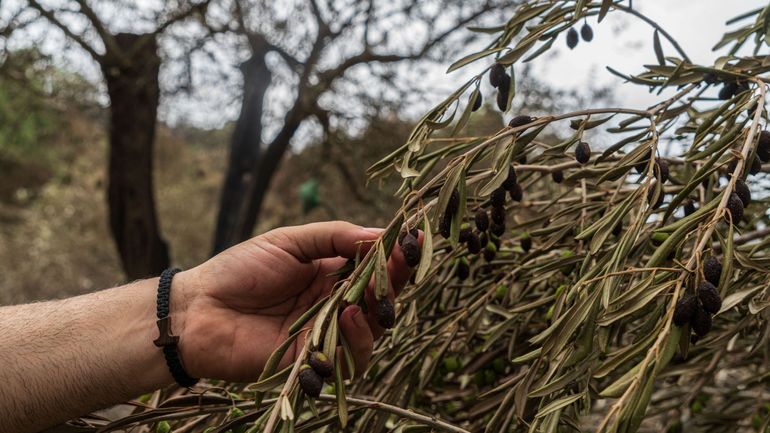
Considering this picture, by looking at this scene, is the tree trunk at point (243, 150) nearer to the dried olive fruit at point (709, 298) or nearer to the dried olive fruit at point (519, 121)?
the dried olive fruit at point (519, 121)

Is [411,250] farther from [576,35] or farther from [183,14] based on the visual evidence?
[183,14]

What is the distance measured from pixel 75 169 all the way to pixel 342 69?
28.7 ft

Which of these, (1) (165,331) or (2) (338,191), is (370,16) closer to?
(2) (338,191)

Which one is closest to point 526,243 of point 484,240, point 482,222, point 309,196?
point 484,240

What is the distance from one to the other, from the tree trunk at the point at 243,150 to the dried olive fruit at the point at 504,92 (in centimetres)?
659

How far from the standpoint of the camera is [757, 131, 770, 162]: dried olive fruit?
1.07 metres

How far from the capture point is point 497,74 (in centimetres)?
126

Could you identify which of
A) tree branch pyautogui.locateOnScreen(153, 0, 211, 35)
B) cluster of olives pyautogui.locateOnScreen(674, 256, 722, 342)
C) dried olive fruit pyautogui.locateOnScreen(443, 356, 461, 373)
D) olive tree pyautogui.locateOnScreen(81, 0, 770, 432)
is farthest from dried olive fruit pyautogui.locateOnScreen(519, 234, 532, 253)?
tree branch pyautogui.locateOnScreen(153, 0, 211, 35)

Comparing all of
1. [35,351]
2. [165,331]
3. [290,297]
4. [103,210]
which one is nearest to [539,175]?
[290,297]

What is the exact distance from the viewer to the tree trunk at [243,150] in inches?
305

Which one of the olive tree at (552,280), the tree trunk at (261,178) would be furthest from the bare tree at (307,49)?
the olive tree at (552,280)

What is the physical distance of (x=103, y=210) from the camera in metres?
13.1

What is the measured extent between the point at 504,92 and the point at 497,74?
0.05 meters

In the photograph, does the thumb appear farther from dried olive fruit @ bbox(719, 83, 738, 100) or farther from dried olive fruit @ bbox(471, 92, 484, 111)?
dried olive fruit @ bbox(719, 83, 738, 100)
